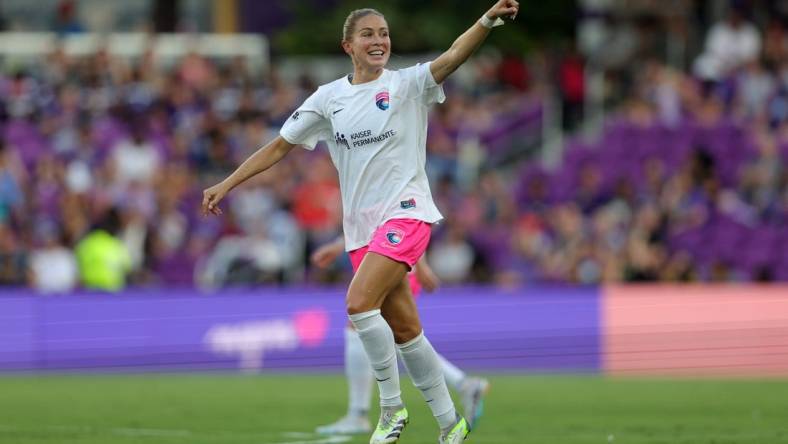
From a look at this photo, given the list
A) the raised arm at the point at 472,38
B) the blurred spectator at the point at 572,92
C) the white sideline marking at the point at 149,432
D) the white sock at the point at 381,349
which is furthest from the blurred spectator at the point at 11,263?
the raised arm at the point at 472,38

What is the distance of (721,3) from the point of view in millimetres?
25891

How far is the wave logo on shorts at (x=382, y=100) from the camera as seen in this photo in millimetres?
9031

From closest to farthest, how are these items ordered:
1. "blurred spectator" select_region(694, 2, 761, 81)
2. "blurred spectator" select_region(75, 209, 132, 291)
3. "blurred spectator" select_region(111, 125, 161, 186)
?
"blurred spectator" select_region(75, 209, 132, 291) < "blurred spectator" select_region(111, 125, 161, 186) < "blurred spectator" select_region(694, 2, 761, 81)

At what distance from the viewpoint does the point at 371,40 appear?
8.98 m

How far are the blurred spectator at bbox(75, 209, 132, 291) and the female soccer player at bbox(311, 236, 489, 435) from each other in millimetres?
7987

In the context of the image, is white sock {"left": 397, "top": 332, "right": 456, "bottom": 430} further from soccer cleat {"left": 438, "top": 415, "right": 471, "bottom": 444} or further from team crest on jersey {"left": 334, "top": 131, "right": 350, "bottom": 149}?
team crest on jersey {"left": 334, "top": 131, "right": 350, "bottom": 149}

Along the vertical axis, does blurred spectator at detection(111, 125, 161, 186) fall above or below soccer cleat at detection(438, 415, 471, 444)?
above

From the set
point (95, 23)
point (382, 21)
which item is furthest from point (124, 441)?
point (95, 23)

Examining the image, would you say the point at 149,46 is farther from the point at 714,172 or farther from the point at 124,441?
the point at 124,441

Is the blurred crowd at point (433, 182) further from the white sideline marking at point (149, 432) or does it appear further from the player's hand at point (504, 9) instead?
the player's hand at point (504, 9)

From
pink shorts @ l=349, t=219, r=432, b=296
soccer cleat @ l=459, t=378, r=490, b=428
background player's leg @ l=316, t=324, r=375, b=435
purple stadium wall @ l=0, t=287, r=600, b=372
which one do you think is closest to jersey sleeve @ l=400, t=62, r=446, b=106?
pink shorts @ l=349, t=219, r=432, b=296

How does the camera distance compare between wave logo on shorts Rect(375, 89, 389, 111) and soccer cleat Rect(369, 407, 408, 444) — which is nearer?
soccer cleat Rect(369, 407, 408, 444)

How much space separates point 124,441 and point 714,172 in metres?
12.4

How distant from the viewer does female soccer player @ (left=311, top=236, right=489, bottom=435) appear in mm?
11117
